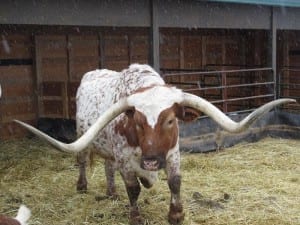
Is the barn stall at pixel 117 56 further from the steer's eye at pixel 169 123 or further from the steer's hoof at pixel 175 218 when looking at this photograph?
the steer's eye at pixel 169 123

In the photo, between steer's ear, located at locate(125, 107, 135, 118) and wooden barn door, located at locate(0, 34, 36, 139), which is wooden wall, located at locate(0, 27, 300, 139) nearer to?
wooden barn door, located at locate(0, 34, 36, 139)

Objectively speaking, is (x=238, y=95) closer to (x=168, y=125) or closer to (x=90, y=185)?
(x=90, y=185)

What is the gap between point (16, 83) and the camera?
9.70 metres

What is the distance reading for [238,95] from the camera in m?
13.9

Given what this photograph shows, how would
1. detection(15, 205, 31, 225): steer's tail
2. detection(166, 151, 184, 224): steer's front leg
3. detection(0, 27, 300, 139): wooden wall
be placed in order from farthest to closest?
1. detection(0, 27, 300, 139): wooden wall
2. detection(166, 151, 184, 224): steer's front leg
3. detection(15, 205, 31, 225): steer's tail

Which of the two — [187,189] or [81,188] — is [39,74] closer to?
[81,188]

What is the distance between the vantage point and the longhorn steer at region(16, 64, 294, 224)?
4.14 m

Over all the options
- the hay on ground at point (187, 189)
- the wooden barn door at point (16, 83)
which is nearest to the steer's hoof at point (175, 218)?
the hay on ground at point (187, 189)

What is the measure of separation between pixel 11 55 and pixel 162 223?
220 inches

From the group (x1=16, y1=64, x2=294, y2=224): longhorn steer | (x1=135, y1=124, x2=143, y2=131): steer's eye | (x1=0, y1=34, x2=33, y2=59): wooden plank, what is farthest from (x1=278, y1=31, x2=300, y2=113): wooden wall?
(x1=135, y1=124, x2=143, y2=131): steer's eye

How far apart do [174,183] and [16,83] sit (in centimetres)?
566

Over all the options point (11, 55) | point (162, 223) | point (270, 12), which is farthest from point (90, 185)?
point (270, 12)

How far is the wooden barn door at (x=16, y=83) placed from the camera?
9.48 m

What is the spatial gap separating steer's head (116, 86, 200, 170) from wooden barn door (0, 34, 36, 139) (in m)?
5.45
